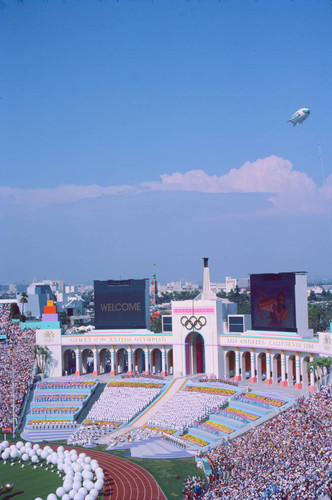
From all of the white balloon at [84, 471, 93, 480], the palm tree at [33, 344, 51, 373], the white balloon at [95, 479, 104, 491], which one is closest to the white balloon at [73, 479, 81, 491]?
the white balloon at [84, 471, 93, 480]

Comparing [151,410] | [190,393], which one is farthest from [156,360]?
[151,410]

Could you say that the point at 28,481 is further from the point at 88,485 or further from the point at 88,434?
the point at 88,434

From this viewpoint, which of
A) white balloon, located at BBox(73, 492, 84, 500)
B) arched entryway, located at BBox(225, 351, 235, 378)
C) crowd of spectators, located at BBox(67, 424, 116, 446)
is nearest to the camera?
white balloon, located at BBox(73, 492, 84, 500)

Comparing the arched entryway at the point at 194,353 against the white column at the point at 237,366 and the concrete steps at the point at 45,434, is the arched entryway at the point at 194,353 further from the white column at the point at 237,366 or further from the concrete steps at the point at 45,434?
the concrete steps at the point at 45,434

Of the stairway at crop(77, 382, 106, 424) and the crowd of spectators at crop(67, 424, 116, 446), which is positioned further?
the stairway at crop(77, 382, 106, 424)

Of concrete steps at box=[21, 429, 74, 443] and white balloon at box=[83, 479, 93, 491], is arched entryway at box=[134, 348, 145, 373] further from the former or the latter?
white balloon at box=[83, 479, 93, 491]

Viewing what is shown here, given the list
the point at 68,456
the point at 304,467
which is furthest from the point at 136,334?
the point at 304,467
